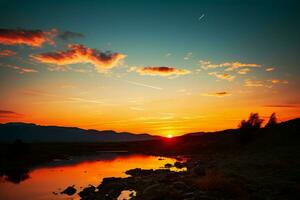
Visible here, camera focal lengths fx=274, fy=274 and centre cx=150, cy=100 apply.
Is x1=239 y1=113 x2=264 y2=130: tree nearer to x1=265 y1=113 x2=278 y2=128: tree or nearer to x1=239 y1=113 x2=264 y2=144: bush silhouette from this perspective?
x1=239 y1=113 x2=264 y2=144: bush silhouette

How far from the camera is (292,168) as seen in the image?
25.7m

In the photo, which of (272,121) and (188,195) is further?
(272,121)

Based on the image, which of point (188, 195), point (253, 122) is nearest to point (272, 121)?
point (253, 122)

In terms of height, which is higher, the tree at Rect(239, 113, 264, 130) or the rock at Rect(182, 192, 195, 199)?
the tree at Rect(239, 113, 264, 130)

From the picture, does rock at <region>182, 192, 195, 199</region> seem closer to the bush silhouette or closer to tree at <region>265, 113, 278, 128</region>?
the bush silhouette

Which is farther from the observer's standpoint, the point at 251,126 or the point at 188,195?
the point at 251,126

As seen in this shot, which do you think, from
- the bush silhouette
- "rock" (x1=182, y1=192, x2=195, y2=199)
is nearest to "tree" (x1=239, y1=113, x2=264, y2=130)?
the bush silhouette

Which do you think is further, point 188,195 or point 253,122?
point 253,122

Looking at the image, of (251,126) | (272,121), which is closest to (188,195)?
(251,126)

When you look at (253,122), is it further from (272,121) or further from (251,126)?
(272,121)

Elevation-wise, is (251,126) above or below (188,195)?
above

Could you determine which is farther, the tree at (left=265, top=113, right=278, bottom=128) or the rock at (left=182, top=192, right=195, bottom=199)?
the tree at (left=265, top=113, right=278, bottom=128)

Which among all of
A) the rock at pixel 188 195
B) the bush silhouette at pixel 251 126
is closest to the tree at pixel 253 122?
the bush silhouette at pixel 251 126

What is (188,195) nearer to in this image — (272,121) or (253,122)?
(253,122)
